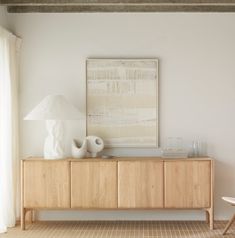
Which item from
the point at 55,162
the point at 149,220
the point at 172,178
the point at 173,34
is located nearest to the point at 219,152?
the point at 172,178

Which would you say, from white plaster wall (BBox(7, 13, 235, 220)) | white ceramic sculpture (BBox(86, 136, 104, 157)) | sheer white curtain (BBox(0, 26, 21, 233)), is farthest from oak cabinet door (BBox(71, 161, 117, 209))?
sheer white curtain (BBox(0, 26, 21, 233))

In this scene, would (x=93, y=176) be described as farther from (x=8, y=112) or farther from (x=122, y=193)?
(x=8, y=112)

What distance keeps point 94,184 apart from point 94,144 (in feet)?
1.60

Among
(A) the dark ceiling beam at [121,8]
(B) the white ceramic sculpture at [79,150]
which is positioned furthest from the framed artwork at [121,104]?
(A) the dark ceiling beam at [121,8]

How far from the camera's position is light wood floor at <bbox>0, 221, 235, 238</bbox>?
479cm

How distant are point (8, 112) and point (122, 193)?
1.60 m

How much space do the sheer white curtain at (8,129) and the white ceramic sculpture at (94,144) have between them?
34.9 inches

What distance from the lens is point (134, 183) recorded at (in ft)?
16.3

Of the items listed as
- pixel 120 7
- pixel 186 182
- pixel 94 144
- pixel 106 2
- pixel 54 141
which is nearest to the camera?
pixel 106 2

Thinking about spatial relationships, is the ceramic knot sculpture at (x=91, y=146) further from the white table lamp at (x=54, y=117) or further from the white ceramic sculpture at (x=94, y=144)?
the white table lamp at (x=54, y=117)

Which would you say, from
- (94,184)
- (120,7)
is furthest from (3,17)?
(94,184)

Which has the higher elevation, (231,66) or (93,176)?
(231,66)

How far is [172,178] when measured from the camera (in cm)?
495

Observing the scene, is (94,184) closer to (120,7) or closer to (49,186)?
(49,186)
